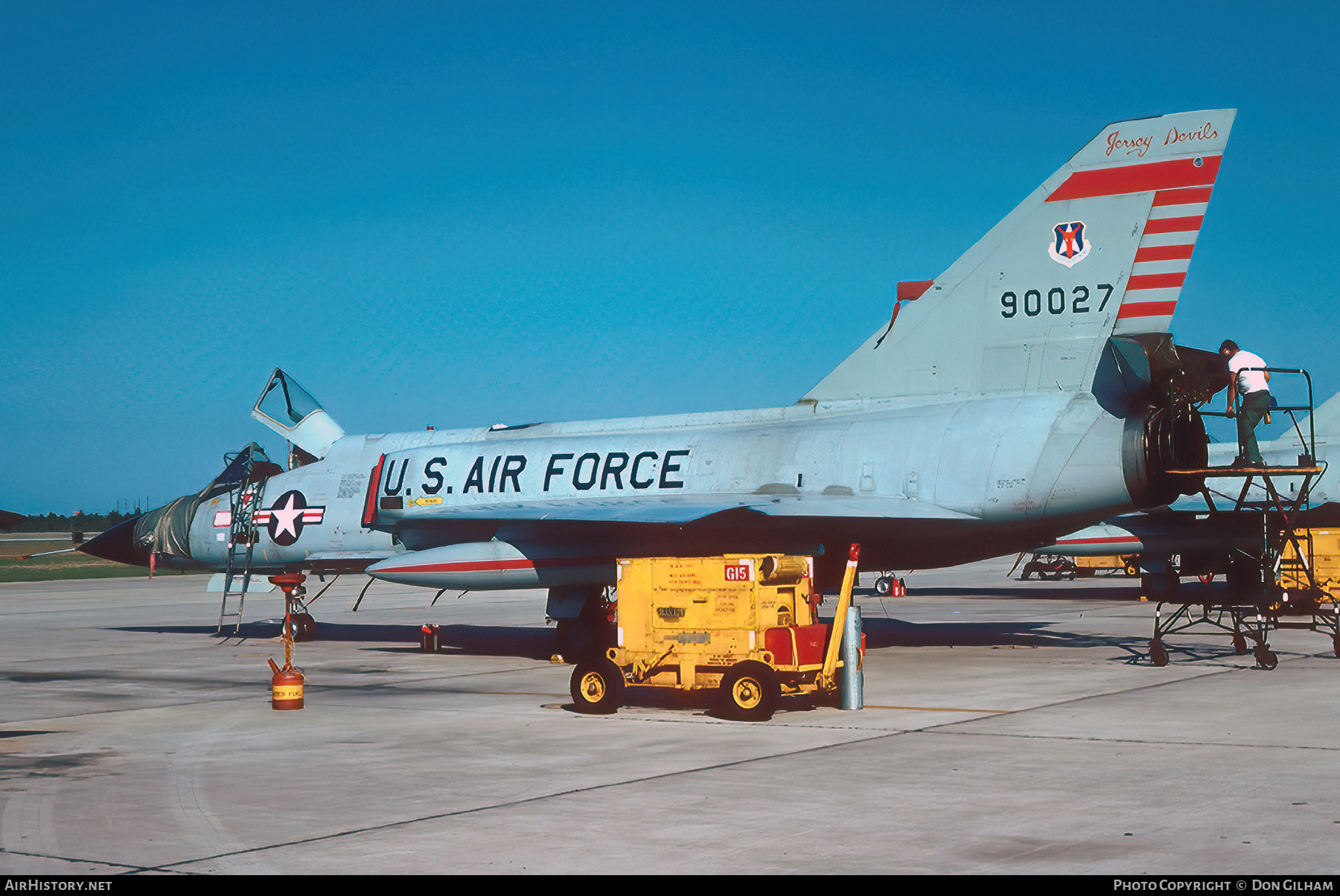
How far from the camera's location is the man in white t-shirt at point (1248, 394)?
45.5 ft

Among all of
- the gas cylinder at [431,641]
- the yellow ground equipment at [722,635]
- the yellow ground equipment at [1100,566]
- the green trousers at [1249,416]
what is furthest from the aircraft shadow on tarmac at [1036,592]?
the yellow ground equipment at [722,635]

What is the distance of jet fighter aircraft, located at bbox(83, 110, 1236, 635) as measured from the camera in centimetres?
1346

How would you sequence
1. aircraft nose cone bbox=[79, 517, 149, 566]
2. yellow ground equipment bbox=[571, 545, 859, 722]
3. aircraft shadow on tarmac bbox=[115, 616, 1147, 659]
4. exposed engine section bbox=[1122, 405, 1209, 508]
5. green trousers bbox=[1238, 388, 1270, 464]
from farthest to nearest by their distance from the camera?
aircraft nose cone bbox=[79, 517, 149, 566] → aircraft shadow on tarmac bbox=[115, 616, 1147, 659] → green trousers bbox=[1238, 388, 1270, 464] → exposed engine section bbox=[1122, 405, 1209, 508] → yellow ground equipment bbox=[571, 545, 859, 722]

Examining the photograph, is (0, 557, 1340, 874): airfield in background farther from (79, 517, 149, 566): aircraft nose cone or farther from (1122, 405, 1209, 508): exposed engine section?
(79, 517, 149, 566): aircraft nose cone

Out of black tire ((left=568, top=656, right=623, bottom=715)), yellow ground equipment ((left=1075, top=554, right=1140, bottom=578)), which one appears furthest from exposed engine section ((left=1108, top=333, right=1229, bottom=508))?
yellow ground equipment ((left=1075, top=554, right=1140, bottom=578))

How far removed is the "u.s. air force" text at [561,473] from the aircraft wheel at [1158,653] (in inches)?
235

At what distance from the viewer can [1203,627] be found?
63.1 ft

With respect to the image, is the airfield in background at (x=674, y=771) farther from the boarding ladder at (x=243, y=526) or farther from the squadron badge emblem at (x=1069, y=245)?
the squadron badge emblem at (x=1069, y=245)

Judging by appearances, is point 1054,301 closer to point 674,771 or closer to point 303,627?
point 674,771

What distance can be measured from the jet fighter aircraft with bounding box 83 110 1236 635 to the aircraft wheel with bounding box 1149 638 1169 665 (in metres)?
1.77

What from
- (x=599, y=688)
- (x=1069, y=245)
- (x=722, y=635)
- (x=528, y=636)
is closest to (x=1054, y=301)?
(x=1069, y=245)

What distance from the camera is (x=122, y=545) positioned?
21.4 m

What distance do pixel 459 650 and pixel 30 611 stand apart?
50.5 ft

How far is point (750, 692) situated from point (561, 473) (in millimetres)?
6784
